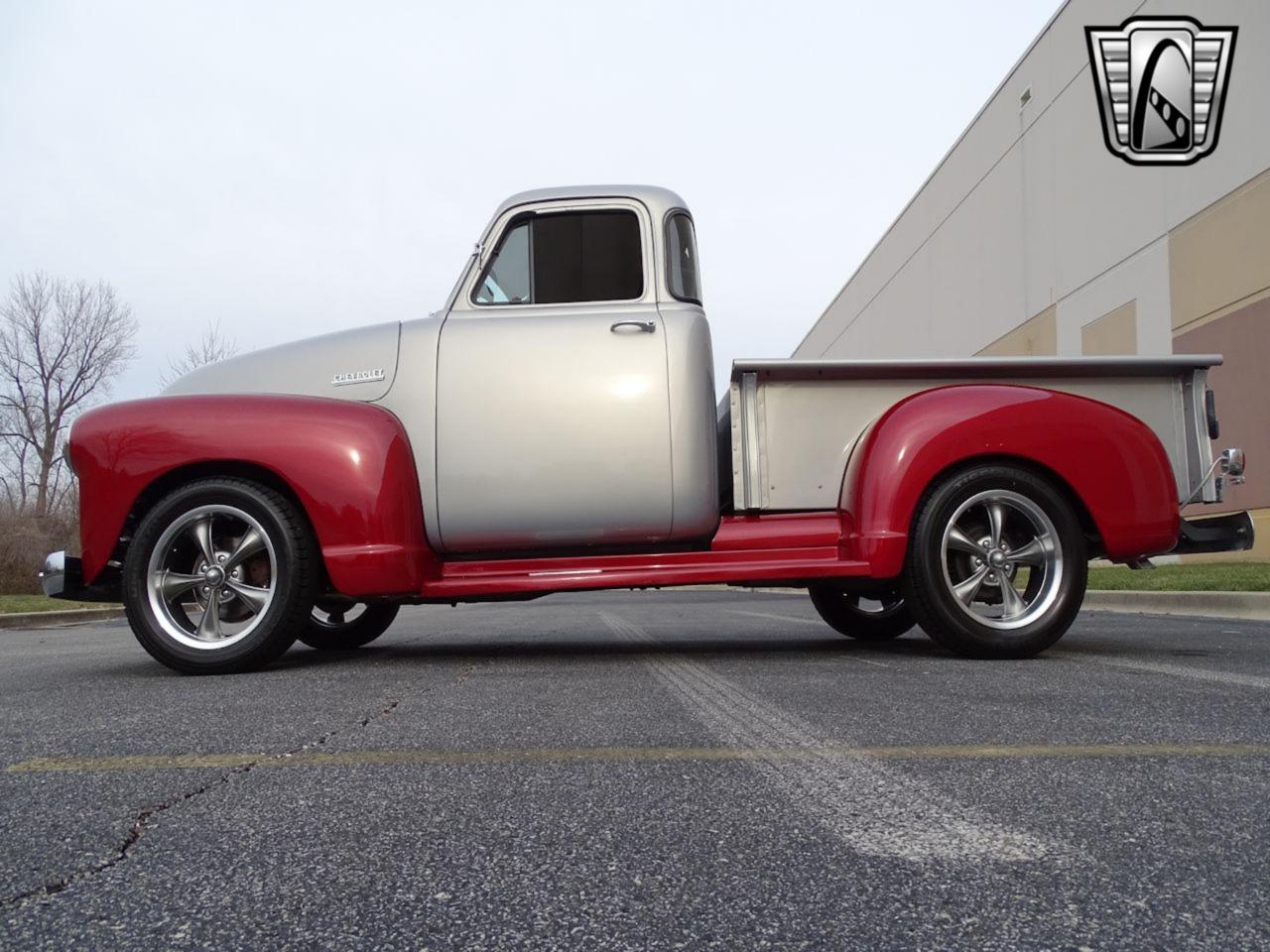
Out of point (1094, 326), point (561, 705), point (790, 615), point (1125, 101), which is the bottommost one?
point (790, 615)

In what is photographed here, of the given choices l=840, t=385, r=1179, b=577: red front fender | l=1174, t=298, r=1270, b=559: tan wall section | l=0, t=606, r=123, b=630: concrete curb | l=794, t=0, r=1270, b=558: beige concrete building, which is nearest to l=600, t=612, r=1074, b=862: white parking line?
l=840, t=385, r=1179, b=577: red front fender

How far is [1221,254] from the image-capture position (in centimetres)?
1736

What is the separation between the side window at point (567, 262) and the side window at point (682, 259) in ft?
0.53

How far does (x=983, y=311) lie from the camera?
28.2 meters

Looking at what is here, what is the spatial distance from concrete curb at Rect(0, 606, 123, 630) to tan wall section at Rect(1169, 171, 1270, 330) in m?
18.2

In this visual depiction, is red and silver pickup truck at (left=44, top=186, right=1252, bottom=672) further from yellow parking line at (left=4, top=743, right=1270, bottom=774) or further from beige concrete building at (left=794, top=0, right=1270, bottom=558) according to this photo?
beige concrete building at (left=794, top=0, right=1270, bottom=558)

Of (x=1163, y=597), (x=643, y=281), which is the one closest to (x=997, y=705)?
(x=643, y=281)

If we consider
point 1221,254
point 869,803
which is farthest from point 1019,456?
point 1221,254

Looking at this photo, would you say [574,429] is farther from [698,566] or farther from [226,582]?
[226,582]

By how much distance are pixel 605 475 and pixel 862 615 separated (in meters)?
2.27

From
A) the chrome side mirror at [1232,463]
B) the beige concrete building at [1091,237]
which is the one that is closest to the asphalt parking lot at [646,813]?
the chrome side mirror at [1232,463]

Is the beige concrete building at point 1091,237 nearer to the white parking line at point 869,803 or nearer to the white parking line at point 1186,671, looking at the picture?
the white parking line at point 1186,671

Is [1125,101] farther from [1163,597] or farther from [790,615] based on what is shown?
[790,615]

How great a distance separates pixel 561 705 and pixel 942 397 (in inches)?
98.9
